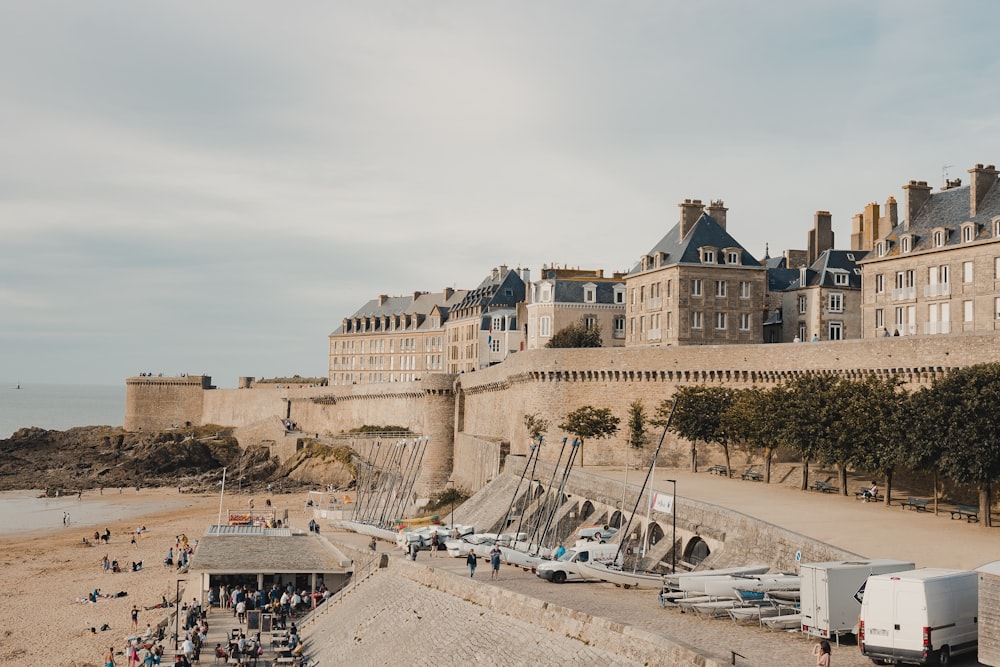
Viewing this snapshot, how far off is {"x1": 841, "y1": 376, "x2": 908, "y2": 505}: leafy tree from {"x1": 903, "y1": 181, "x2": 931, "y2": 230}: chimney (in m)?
15.1

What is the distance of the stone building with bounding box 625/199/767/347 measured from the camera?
163 feet

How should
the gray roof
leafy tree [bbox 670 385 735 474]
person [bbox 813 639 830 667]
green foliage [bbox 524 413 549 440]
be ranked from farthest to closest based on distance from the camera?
green foliage [bbox 524 413 549 440]
leafy tree [bbox 670 385 735 474]
the gray roof
person [bbox 813 639 830 667]

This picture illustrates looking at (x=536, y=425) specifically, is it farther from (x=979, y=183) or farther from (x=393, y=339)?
(x=393, y=339)

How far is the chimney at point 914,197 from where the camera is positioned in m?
45.1

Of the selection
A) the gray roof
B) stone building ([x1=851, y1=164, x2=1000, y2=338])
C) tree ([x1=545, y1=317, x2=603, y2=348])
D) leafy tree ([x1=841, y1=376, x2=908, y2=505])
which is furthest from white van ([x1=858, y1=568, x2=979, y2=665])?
tree ([x1=545, y1=317, x2=603, y2=348])

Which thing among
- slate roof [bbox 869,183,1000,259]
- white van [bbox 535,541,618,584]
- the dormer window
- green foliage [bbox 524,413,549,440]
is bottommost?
white van [bbox 535,541,618,584]

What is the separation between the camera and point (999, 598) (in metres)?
13.9

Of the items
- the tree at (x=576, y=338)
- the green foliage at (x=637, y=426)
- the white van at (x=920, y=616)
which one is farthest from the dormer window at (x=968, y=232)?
the white van at (x=920, y=616)

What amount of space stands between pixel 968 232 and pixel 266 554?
2901 centimetres

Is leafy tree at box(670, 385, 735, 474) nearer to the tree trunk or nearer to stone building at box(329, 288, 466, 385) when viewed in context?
the tree trunk

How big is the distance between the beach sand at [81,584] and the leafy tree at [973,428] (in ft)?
68.4

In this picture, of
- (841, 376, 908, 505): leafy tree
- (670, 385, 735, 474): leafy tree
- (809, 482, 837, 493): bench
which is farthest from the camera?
(670, 385, 735, 474): leafy tree

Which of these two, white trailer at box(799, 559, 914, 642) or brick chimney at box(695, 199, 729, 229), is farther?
brick chimney at box(695, 199, 729, 229)

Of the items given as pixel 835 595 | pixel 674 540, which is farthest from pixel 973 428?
pixel 835 595
